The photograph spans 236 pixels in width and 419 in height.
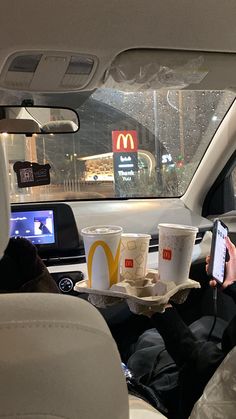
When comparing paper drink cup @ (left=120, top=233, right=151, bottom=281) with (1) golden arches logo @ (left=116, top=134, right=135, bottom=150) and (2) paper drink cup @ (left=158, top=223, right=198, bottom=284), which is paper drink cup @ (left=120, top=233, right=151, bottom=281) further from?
(1) golden arches logo @ (left=116, top=134, right=135, bottom=150)

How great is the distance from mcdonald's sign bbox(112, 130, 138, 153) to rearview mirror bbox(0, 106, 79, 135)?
2.28ft

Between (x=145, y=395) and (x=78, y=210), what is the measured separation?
4.64 feet

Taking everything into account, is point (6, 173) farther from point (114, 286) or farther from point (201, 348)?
point (201, 348)

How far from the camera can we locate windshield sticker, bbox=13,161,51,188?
2412 millimetres

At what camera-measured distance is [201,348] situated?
6.32ft

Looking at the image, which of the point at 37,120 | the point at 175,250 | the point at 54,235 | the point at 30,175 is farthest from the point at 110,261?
the point at 54,235

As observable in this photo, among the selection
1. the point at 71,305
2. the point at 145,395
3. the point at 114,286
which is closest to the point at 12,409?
the point at 71,305

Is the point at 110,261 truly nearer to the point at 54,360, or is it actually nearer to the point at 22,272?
the point at 22,272

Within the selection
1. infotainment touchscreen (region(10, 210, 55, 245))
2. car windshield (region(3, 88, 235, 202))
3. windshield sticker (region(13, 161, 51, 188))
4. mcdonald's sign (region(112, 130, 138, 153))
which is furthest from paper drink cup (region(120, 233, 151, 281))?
mcdonald's sign (region(112, 130, 138, 153))

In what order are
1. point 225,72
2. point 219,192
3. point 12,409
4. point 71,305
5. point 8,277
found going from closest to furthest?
point 12,409, point 71,305, point 8,277, point 225,72, point 219,192

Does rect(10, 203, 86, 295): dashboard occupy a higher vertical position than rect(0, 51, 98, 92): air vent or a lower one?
lower

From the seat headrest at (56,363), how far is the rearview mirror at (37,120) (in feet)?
5.22

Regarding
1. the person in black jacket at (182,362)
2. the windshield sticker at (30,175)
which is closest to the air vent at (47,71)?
the windshield sticker at (30,175)

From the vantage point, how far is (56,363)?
0.80 m
